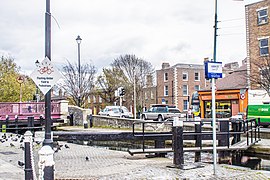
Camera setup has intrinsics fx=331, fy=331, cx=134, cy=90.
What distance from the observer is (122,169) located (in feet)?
30.9

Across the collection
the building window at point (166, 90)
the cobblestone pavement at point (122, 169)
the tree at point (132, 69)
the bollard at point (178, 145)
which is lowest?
the cobblestone pavement at point (122, 169)

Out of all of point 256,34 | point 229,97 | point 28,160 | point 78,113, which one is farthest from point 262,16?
point 28,160

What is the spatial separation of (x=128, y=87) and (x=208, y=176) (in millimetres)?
48240

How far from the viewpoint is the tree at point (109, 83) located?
57.1 meters

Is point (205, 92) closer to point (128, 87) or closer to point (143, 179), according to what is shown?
point (128, 87)

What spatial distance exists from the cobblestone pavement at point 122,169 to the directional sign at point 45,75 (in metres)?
2.56

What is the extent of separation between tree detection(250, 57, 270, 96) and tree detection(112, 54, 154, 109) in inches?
973

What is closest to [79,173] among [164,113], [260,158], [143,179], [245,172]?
[143,179]

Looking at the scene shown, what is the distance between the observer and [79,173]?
8.96 metres

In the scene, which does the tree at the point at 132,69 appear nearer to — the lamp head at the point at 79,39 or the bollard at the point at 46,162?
the lamp head at the point at 79,39

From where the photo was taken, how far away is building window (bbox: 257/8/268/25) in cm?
3467

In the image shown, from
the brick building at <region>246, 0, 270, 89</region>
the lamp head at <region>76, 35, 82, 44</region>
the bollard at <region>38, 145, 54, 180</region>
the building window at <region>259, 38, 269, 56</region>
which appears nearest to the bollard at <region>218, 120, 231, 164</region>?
the bollard at <region>38, 145, 54, 180</region>

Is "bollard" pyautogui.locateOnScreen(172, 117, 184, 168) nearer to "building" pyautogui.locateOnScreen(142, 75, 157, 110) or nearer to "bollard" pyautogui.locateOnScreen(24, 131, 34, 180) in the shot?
"bollard" pyautogui.locateOnScreen(24, 131, 34, 180)

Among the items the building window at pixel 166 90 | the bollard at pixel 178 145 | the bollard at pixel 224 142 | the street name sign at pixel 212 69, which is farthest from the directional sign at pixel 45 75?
the building window at pixel 166 90
